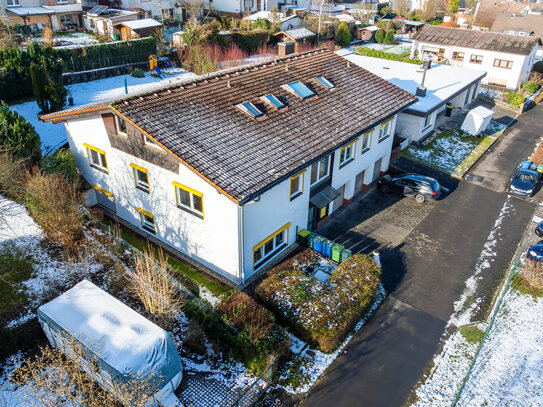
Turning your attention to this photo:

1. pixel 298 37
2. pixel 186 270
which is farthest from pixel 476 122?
pixel 298 37

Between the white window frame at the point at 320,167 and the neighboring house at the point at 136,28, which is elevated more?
the neighboring house at the point at 136,28

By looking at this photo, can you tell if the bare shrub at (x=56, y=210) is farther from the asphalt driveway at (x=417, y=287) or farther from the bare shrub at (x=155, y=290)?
the asphalt driveway at (x=417, y=287)

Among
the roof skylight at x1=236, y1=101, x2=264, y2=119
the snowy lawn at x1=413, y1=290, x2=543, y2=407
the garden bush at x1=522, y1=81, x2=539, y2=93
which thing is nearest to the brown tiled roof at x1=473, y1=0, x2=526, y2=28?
the garden bush at x1=522, y1=81, x2=539, y2=93

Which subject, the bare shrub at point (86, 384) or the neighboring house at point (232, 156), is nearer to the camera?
the bare shrub at point (86, 384)

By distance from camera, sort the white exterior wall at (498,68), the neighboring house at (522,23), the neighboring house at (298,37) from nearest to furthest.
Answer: the white exterior wall at (498,68), the neighboring house at (298,37), the neighboring house at (522,23)

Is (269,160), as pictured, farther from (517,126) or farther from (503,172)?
(517,126)

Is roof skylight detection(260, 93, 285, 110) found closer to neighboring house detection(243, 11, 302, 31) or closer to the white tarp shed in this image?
the white tarp shed

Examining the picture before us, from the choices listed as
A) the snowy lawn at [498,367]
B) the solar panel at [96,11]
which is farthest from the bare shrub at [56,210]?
the solar panel at [96,11]
